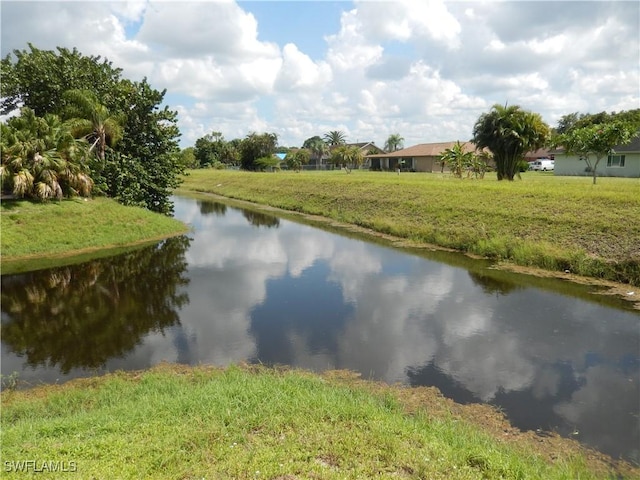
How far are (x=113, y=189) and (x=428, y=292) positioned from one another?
22.8 metres

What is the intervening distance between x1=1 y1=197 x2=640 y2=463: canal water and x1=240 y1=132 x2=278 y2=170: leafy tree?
213 ft

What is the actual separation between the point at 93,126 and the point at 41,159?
6.03m

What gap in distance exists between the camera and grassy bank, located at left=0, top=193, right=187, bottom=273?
19.3 m

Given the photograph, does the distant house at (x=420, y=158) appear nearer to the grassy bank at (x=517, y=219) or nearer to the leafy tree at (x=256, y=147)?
the leafy tree at (x=256, y=147)

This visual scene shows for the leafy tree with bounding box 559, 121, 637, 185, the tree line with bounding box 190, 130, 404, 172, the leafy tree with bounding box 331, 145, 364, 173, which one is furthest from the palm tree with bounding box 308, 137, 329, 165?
the leafy tree with bounding box 559, 121, 637, 185

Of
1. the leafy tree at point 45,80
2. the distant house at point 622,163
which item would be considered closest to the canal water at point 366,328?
the leafy tree at point 45,80

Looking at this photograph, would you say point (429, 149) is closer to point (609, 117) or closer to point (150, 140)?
point (609, 117)

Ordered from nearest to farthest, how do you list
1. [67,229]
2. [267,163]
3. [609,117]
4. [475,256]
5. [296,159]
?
[475,256]
[67,229]
[609,117]
[267,163]
[296,159]

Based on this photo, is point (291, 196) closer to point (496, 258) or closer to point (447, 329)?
point (496, 258)

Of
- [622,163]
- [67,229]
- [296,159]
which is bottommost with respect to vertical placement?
[67,229]

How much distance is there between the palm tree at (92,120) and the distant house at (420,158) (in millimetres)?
42700

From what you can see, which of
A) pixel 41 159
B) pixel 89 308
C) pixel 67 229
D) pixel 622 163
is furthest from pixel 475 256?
pixel 622 163

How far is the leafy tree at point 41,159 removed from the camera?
21422 mm

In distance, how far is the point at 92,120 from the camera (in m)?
27.4
